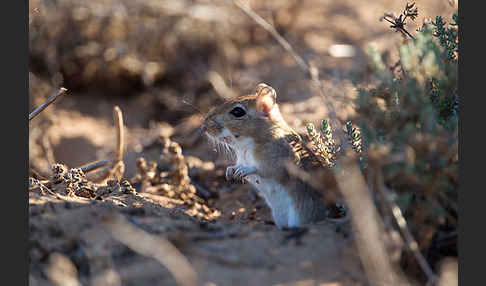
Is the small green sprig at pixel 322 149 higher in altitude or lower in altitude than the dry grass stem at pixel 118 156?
lower

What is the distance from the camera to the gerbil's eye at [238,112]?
178 inches

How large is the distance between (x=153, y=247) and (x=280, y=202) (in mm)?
1442

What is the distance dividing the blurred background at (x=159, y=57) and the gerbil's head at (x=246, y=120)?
9.77ft

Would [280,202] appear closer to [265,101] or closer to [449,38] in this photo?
[265,101]

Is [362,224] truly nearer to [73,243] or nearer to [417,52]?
[417,52]

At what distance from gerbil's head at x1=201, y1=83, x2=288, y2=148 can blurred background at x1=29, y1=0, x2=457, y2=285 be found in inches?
117

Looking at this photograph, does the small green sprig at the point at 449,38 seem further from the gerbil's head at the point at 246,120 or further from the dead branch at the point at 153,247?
the dead branch at the point at 153,247

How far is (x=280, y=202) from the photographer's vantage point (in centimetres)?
432

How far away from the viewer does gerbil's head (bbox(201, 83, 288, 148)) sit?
4469mm

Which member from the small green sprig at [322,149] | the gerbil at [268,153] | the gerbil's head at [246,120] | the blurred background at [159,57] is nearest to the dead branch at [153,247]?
the gerbil at [268,153]

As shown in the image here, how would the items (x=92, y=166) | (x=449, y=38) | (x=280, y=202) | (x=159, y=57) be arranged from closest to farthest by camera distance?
(x=449, y=38)
(x=280, y=202)
(x=92, y=166)
(x=159, y=57)

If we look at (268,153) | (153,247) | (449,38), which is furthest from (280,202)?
(449,38)

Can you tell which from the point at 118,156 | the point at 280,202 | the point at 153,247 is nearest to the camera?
the point at 153,247

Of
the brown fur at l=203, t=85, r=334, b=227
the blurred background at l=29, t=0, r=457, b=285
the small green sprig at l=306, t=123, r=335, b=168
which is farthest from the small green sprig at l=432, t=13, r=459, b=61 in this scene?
the blurred background at l=29, t=0, r=457, b=285
